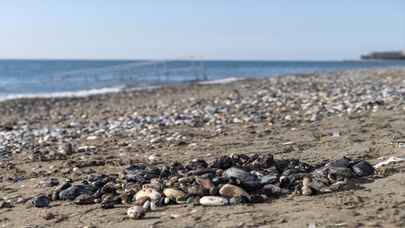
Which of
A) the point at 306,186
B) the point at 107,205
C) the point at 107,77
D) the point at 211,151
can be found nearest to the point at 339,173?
the point at 306,186

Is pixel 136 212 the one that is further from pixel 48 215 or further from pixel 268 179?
pixel 268 179

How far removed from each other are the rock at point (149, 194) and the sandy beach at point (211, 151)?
10 cm

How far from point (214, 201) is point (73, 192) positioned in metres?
1.50

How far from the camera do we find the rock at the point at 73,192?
581 centimetres

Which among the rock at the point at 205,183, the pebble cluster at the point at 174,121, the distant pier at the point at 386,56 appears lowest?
the distant pier at the point at 386,56

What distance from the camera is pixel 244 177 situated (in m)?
5.59

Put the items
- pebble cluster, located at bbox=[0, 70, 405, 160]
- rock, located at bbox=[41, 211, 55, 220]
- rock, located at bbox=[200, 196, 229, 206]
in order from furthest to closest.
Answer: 1. pebble cluster, located at bbox=[0, 70, 405, 160]
2. rock, located at bbox=[41, 211, 55, 220]
3. rock, located at bbox=[200, 196, 229, 206]

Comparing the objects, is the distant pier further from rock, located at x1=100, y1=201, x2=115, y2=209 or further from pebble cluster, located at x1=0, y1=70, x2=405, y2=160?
rock, located at x1=100, y1=201, x2=115, y2=209

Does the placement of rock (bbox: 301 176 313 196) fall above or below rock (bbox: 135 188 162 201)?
above

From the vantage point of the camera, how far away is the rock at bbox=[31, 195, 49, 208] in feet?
18.7

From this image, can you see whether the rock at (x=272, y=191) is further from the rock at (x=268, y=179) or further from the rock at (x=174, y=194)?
the rock at (x=174, y=194)

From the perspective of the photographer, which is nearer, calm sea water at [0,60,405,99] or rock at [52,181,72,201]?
rock at [52,181,72,201]

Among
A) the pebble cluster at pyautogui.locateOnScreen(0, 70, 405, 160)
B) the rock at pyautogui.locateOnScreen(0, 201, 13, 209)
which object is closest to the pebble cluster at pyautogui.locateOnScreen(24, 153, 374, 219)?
the rock at pyautogui.locateOnScreen(0, 201, 13, 209)

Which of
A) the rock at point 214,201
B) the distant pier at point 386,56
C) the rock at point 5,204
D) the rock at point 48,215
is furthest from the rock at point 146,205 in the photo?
the distant pier at point 386,56
